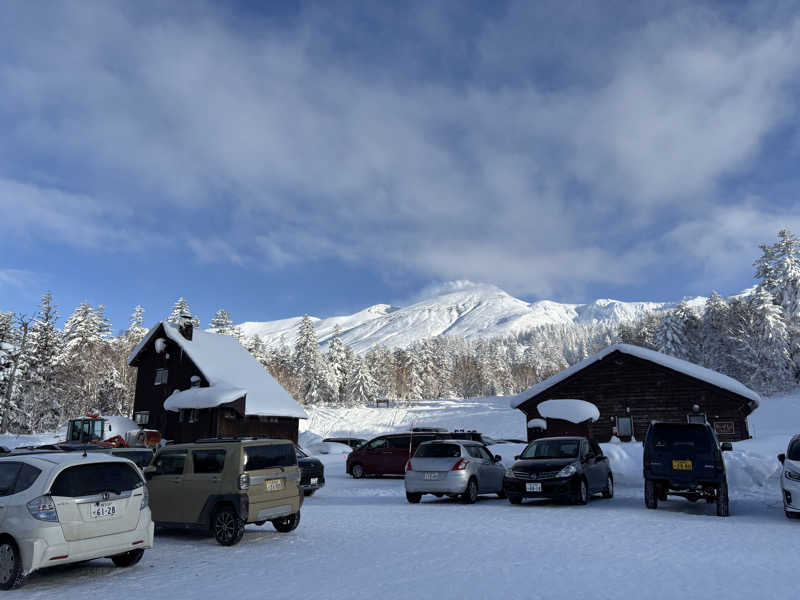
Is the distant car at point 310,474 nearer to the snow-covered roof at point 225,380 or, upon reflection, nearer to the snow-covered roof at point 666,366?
the snow-covered roof at point 666,366

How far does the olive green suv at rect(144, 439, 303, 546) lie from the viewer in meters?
10.8

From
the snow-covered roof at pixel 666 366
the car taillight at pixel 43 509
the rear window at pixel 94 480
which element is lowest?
the car taillight at pixel 43 509

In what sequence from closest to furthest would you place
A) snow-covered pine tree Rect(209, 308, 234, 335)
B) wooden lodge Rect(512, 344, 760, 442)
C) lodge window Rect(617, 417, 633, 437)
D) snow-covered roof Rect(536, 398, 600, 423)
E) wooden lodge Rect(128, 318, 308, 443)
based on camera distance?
wooden lodge Rect(512, 344, 760, 442) → snow-covered roof Rect(536, 398, 600, 423) → lodge window Rect(617, 417, 633, 437) → wooden lodge Rect(128, 318, 308, 443) → snow-covered pine tree Rect(209, 308, 234, 335)

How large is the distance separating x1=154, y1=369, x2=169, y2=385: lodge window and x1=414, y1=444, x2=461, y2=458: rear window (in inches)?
1126

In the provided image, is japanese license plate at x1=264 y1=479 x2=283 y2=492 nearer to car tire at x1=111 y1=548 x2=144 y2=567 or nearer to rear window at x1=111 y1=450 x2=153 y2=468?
car tire at x1=111 y1=548 x2=144 y2=567

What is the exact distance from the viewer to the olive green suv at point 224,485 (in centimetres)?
1077

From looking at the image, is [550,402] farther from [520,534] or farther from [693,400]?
[520,534]

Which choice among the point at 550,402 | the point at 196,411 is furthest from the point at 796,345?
the point at 196,411

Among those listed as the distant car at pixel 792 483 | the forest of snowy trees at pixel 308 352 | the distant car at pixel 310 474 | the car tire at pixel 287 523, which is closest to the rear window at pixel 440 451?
the distant car at pixel 310 474

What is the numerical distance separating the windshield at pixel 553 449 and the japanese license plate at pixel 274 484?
8.31 m

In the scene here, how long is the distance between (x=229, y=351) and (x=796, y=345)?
5050 cm

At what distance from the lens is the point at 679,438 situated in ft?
49.0

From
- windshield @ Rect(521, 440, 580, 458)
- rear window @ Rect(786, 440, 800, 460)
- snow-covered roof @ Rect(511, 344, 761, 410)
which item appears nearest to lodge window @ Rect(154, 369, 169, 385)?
snow-covered roof @ Rect(511, 344, 761, 410)

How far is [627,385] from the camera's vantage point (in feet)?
101
